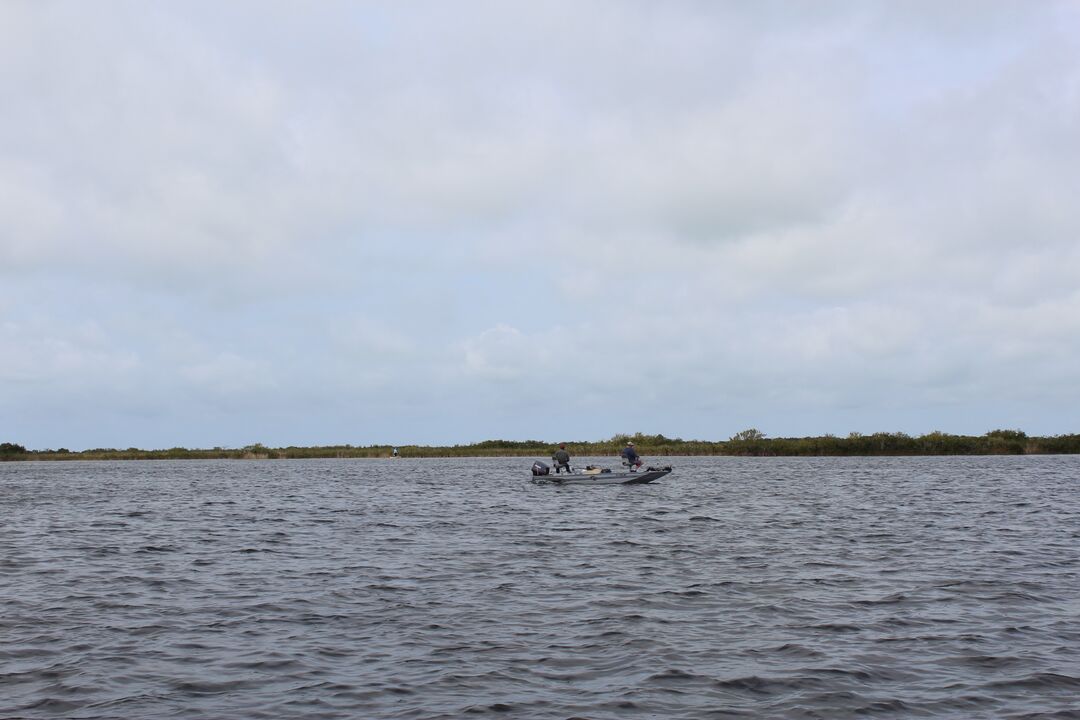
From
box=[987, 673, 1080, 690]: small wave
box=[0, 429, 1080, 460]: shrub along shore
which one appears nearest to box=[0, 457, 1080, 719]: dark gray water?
box=[987, 673, 1080, 690]: small wave

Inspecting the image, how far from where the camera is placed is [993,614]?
1461cm

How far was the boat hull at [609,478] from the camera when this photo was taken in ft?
159

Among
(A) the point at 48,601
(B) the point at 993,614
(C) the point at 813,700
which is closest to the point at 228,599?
(A) the point at 48,601

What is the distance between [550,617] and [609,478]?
112 ft

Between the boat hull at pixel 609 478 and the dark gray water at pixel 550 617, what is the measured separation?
16634 millimetres

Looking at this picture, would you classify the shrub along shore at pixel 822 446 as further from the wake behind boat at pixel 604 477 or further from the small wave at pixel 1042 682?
the small wave at pixel 1042 682

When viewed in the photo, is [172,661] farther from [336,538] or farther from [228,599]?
[336,538]

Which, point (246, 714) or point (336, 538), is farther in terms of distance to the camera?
point (336, 538)

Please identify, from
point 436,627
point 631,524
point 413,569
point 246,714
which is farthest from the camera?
point 631,524

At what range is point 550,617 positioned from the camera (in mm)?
14641

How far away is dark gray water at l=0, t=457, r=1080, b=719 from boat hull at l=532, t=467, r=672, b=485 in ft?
54.6

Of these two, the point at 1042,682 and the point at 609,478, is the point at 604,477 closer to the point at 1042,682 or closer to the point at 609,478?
the point at 609,478

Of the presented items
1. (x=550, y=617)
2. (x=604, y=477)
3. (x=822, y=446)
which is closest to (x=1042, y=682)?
(x=550, y=617)

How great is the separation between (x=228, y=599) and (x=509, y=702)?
8.70m
